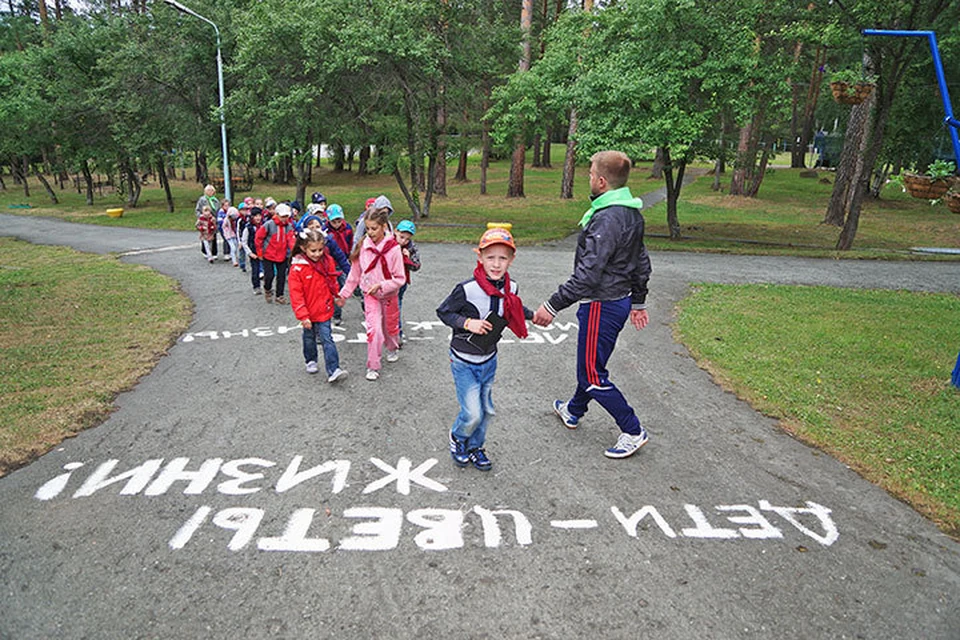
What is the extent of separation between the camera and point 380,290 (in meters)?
6.24

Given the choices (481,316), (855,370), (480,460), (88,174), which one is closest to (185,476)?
(480,460)

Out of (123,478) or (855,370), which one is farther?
(855,370)

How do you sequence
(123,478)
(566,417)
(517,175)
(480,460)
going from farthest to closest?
(517,175)
(566,417)
(480,460)
(123,478)

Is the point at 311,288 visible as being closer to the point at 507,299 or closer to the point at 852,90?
the point at 507,299

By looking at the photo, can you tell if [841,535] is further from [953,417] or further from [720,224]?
[720,224]

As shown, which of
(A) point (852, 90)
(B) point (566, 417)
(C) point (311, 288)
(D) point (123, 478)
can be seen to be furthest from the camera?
(A) point (852, 90)

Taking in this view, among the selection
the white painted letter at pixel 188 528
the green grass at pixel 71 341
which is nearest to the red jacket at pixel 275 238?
the green grass at pixel 71 341

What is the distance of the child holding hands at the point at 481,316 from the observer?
4020 mm

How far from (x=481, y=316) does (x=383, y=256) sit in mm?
2479

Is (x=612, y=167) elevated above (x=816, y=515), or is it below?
above

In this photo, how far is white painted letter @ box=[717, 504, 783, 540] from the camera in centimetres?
376

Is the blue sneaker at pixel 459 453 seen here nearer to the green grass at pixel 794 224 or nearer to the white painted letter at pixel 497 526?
the white painted letter at pixel 497 526

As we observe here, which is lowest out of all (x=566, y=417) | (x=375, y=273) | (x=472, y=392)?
(x=566, y=417)

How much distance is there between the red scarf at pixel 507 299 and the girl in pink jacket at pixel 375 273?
2.30 m
